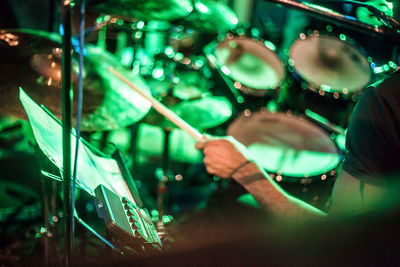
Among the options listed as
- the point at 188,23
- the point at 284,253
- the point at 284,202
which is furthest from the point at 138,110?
the point at 188,23

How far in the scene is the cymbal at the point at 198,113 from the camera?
1.76 m

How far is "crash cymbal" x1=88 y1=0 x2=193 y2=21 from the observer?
69.7 inches

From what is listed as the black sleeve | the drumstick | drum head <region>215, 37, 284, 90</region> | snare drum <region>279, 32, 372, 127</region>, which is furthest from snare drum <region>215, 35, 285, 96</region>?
the black sleeve

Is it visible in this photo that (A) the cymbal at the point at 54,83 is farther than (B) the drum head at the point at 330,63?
No

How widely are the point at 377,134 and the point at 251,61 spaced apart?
1.73 meters

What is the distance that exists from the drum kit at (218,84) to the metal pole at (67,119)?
15.4 inches

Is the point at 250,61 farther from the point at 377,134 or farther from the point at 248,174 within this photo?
the point at 377,134

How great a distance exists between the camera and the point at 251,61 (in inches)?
102

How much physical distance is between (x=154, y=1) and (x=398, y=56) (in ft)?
4.21

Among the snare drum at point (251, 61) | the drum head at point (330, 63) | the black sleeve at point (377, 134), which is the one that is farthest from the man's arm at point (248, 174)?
the drum head at point (330, 63)

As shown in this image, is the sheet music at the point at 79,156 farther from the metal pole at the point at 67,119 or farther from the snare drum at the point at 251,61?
the snare drum at the point at 251,61

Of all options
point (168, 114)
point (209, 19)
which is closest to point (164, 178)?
point (168, 114)

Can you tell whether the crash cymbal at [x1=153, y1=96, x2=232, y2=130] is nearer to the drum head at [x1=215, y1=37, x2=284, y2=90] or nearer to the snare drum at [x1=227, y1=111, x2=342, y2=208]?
the snare drum at [x1=227, y1=111, x2=342, y2=208]

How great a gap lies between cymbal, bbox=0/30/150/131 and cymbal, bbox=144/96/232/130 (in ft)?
1.04
